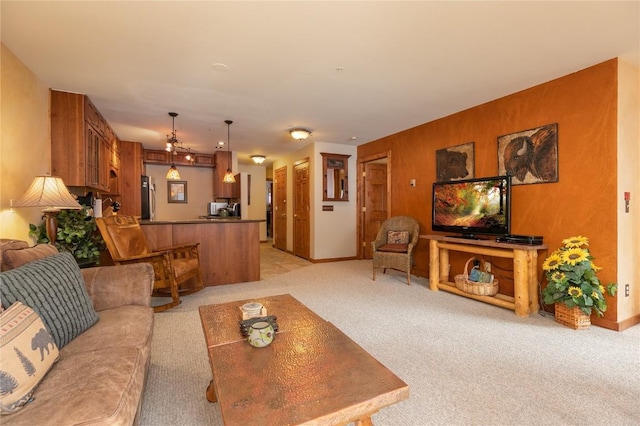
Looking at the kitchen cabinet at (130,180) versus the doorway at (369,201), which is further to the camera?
the doorway at (369,201)

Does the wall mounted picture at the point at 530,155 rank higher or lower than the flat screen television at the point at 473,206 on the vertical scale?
higher

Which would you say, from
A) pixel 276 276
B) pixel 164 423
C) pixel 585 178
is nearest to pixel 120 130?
pixel 276 276

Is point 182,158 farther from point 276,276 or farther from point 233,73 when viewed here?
point 233,73

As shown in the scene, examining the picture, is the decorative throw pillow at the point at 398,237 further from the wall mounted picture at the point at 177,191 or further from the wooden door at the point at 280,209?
the wall mounted picture at the point at 177,191

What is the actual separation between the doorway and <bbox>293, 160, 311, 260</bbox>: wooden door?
3.63ft

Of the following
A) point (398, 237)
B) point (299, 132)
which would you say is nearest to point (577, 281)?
point (398, 237)

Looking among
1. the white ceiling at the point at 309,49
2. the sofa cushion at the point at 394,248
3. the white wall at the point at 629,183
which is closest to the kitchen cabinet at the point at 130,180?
the white ceiling at the point at 309,49

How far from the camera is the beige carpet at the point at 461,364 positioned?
161 centimetres

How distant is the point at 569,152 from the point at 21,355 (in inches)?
165

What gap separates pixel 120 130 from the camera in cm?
513

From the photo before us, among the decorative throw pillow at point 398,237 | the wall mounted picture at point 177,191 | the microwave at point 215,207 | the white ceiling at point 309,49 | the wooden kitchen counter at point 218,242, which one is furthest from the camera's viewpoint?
the wall mounted picture at point 177,191

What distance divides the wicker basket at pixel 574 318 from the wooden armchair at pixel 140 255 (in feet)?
12.6

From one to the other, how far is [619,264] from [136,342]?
12.5 feet

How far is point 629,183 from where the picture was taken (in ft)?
9.12
